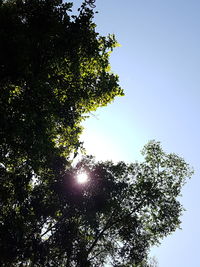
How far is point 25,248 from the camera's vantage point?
1830cm

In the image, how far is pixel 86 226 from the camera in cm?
2270

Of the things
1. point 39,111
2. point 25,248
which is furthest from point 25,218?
point 39,111

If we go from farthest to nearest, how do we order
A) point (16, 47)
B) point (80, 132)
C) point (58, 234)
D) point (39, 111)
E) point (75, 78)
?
point (58, 234) < point (80, 132) < point (75, 78) < point (39, 111) < point (16, 47)

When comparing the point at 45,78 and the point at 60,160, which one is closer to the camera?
the point at 45,78

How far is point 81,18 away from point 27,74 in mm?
4200

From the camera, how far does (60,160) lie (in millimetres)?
22078

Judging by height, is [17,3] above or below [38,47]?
above

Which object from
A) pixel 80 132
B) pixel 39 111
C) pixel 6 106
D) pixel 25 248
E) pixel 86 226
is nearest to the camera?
pixel 6 106

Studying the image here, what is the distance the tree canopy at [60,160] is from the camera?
10.5m

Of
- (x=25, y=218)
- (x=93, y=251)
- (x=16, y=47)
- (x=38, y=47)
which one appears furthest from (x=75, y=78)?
(x=93, y=251)

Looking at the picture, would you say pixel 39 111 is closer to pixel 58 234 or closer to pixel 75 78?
pixel 75 78

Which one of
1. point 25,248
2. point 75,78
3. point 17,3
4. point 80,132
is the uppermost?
point 17,3

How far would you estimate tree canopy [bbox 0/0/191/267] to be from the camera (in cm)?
1052

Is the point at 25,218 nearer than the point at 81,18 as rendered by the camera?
No
